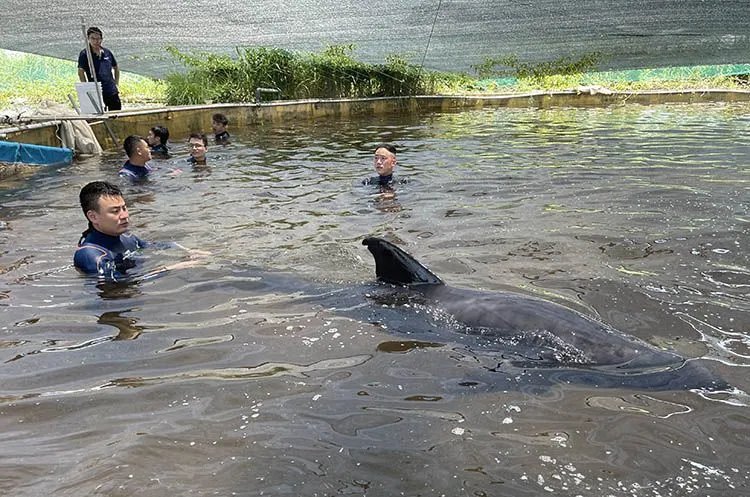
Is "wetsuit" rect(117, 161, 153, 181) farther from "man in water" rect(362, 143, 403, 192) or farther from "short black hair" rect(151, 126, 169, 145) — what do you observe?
"man in water" rect(362, 143, 403, 192)

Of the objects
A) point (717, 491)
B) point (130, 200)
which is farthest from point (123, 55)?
point (717, 491)

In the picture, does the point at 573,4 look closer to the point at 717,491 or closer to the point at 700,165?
the point at 700,165

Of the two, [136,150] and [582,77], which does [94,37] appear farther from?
[582,77]

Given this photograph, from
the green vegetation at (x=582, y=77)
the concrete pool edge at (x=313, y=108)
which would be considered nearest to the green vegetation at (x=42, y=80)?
the concrete pool edge at (x=313, y=108)

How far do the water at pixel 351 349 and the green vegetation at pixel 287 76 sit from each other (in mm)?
9321

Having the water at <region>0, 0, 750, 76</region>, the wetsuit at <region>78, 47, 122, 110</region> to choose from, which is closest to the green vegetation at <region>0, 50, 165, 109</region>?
the water at <region>0, 0, 750, 76</region>

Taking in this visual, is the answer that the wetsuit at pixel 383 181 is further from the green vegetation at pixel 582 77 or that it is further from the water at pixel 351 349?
the green vegetation at pixel 582 77

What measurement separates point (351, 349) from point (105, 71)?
10.3 m

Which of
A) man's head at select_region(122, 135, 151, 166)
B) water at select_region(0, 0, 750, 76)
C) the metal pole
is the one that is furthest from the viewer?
water at select_region(0, 0, 750, 76)

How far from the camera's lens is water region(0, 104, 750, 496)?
2.39 m

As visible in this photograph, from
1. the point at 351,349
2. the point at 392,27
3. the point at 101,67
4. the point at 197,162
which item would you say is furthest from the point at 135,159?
the point at 392,27

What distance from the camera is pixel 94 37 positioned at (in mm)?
11039

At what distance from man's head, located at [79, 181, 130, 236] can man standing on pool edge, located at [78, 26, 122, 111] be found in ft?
24.2

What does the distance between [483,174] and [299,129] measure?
23.1ft
